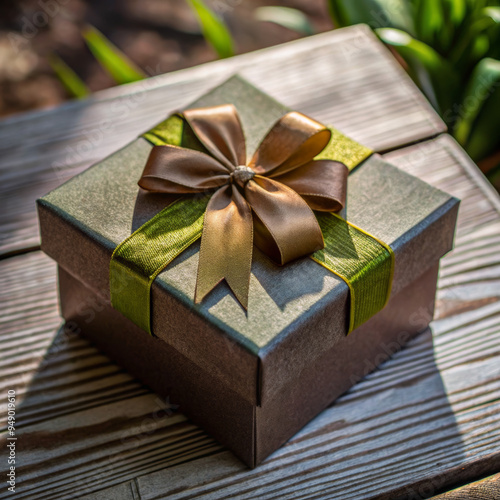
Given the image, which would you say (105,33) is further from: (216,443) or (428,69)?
(216,443)

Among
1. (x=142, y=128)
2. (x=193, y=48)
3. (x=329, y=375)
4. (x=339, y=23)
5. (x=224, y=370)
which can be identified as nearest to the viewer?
(x=224, y=370)

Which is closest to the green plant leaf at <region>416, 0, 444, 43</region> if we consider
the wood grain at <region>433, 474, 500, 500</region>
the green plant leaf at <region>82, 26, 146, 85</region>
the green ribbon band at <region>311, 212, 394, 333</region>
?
the green plant leaf at <region>82, 26, 146, 85</region>

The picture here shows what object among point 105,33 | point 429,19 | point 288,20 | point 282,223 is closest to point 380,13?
point 429,19

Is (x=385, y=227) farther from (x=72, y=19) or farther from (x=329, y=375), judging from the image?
(x=72, y=19)

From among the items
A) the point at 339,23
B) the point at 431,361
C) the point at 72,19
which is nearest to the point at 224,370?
the point at 431,361

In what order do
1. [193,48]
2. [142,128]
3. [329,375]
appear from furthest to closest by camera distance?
1. [193,48]
2. [142,128]
3. [329,375]

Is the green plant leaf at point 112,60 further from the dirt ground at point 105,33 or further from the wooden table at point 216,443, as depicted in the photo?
the dirt ground at point 105,33

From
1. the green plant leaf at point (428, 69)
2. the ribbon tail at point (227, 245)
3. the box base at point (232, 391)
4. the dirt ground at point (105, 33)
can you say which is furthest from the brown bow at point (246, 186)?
the dirt ground at point (105, 33)
